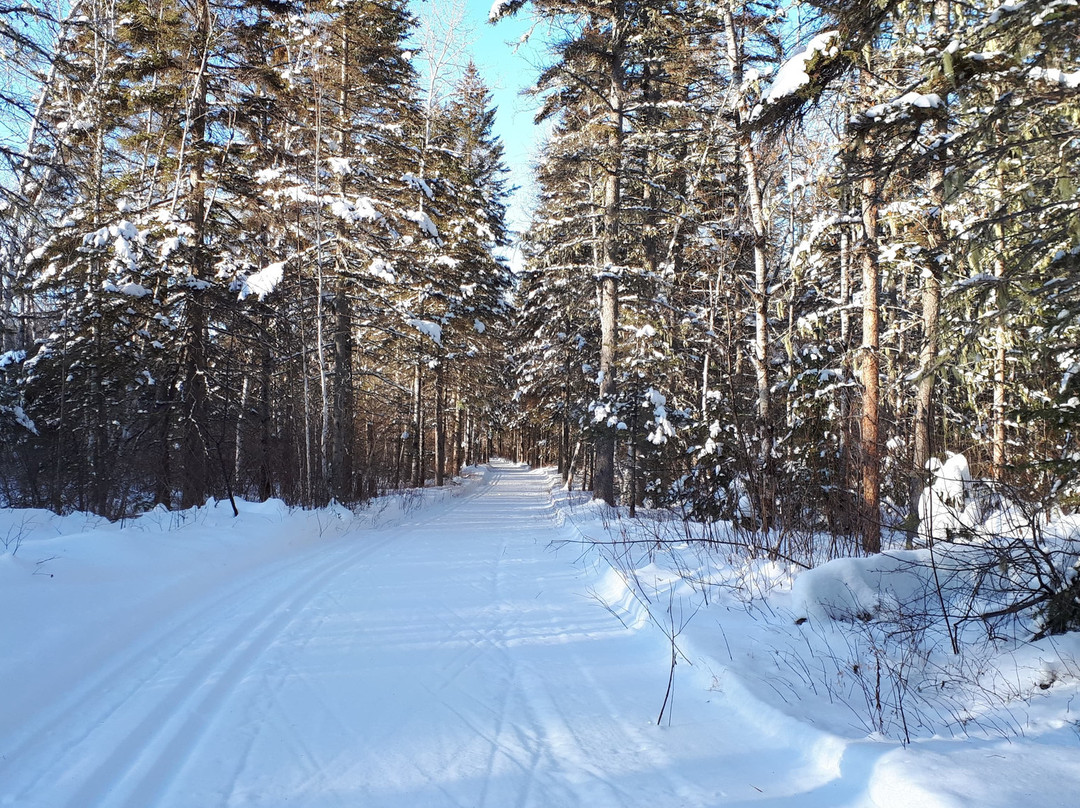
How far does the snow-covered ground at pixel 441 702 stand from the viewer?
2.91 meters

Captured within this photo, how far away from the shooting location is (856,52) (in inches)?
157

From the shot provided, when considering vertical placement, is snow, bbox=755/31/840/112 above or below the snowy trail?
above

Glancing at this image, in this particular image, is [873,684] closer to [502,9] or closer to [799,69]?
[799,69]

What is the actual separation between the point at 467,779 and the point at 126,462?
1283 centimetres

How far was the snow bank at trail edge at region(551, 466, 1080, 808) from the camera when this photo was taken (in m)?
2.72

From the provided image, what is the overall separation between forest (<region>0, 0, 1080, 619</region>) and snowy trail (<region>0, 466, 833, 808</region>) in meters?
2.56

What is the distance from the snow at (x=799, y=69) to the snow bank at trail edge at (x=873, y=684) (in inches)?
153

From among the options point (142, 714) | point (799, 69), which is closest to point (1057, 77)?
point (799, 69)

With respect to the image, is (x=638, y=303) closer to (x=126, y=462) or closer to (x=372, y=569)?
(x=372, y=569)

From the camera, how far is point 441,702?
398cm

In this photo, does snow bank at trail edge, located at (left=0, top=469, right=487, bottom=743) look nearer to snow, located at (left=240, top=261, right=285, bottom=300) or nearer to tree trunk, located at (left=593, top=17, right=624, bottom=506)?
snow, located at (left=240, top=261, right=285, bottom=300)

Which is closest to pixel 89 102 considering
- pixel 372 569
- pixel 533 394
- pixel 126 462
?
pixel 126 462

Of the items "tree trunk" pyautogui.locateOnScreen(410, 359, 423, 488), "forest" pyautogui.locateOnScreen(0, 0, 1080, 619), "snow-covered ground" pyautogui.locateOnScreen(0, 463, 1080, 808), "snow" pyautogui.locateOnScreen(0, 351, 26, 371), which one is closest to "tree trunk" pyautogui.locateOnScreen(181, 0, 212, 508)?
"forest" pyautogui.locateOnScreen(0, 0, 1080, 619)

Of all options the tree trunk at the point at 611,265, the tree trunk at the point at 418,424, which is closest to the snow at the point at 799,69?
the tree trunk at the point at 611,265
